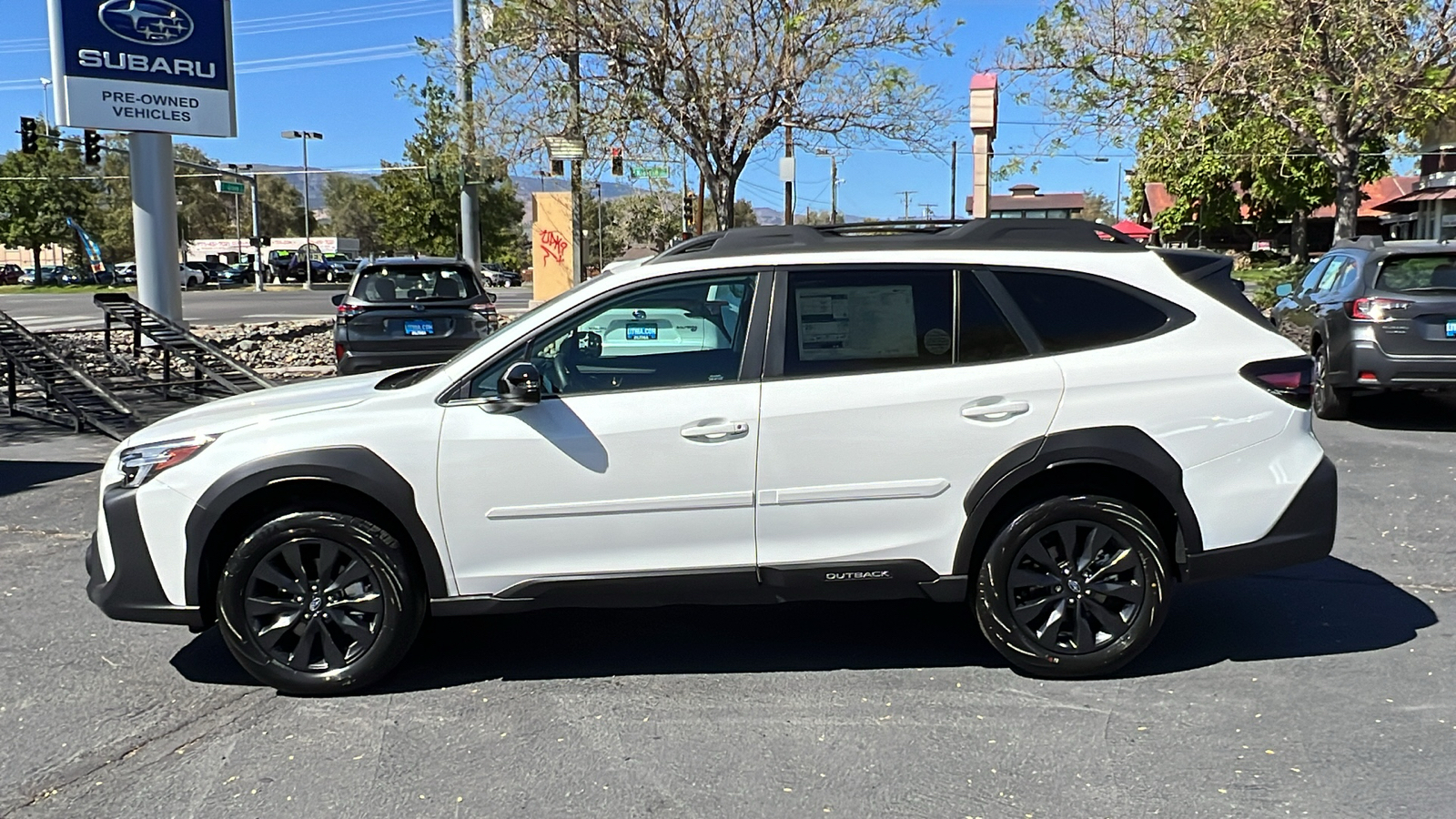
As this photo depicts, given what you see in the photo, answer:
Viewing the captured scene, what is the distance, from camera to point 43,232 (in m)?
62.4

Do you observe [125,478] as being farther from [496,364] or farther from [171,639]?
[496,364]

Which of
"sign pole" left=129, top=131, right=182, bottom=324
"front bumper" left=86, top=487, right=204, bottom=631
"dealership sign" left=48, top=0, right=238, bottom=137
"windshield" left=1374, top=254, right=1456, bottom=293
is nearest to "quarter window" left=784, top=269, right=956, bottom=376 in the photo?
"front bumper" left=86, top=487, right=204, bottom=631

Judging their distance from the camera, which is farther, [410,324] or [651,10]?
[651,10]

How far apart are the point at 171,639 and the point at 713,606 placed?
A: 243 cm

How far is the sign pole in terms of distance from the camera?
55.1ft

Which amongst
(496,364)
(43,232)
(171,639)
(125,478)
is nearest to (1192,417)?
(496,364)

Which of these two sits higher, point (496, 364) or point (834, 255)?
point (834, 255)

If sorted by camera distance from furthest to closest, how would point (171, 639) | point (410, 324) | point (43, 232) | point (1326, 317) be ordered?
point (43, 232)
point (410, 324)
point (1326, 317)
point (171, 639)

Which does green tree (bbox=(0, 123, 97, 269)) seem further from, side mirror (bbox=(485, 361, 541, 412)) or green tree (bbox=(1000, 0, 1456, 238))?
side mirror (bbox=(485, 361, 541, 412))

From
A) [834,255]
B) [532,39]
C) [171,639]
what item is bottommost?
[171,639]

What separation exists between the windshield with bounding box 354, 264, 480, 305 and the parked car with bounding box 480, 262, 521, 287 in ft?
144

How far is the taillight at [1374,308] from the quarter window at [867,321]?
7052 millimetres

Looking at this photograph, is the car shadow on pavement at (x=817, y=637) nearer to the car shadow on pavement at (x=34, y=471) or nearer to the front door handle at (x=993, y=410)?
the front door handle at (x=993, y=410)

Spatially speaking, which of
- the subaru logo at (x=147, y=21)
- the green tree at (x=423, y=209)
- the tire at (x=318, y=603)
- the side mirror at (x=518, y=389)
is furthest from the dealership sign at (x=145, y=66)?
the green tree at (x=423, y=209)
